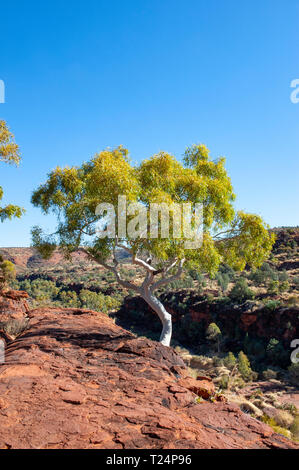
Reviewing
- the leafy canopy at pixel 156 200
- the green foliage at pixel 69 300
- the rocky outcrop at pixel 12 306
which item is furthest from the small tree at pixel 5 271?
the green foliage at pixel 69 300

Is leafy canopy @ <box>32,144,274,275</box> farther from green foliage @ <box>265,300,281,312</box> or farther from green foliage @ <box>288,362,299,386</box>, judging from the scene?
green foliage @ <box>265,300,281,312</box>

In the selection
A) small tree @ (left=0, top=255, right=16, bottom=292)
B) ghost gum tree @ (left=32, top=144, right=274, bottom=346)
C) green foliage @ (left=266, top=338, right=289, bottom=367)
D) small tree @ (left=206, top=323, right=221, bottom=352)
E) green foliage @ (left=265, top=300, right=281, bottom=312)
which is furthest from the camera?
small tree @ (left=206, top=323, right=221, bottom=352)

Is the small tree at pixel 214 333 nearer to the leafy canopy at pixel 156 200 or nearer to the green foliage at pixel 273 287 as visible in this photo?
the green foliage at pixel 273 287

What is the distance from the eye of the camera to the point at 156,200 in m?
6.91

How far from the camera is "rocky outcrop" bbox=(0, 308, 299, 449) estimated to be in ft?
9.99

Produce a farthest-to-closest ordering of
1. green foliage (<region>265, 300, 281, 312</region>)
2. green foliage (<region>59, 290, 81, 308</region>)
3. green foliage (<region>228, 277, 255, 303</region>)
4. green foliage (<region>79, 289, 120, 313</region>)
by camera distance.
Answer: green foliage (<region>79, 289, 120, 313</region>)
green foliage (<region>59, 290, 81, 308</region>)
green foliage (<region>228, 277, 255, 303</region>)
green foliage (<region>265, 300, 281, 312</region>)

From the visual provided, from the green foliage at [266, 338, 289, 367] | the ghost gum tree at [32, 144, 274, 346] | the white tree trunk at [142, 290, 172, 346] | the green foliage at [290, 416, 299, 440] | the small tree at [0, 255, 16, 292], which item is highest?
the ghost gum tree at [32, 144, 274, 346]

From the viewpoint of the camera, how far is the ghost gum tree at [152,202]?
7285 mm

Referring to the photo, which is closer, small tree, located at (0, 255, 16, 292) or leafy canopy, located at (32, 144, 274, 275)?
leafy canopy, located at (32, 144, 274, 275)

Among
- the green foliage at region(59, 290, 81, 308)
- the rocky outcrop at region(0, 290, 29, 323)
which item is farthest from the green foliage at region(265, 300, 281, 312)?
the green foliage at region(59, 290, 81, 308)

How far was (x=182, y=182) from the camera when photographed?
25.8 ft

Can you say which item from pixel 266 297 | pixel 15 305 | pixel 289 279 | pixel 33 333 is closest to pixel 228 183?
pixel 33 333

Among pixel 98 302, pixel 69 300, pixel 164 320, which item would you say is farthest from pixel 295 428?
pixel 69 300

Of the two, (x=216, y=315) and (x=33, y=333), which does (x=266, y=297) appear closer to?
(x=216, y=315)
